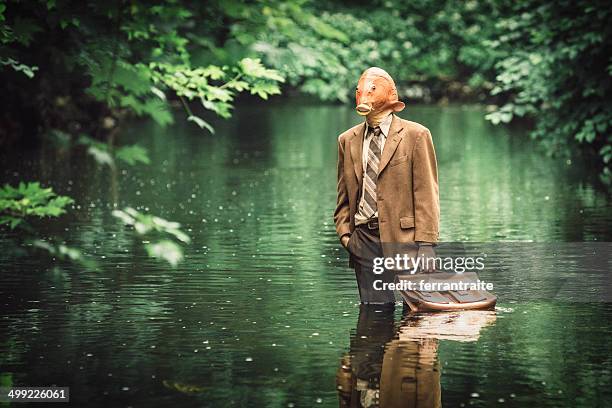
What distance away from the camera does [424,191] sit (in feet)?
31.0

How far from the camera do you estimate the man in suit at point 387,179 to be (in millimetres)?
9422

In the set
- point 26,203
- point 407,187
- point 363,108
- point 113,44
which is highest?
point 363,108

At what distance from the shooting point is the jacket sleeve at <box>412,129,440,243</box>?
9.41 m

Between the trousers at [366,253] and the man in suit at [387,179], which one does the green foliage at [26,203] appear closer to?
Result: the man in suit at [387,179]

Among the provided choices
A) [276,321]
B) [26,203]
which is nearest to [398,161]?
[276,321]

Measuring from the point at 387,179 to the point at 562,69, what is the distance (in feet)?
37.6

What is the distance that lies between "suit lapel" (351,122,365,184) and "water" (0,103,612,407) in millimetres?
1016

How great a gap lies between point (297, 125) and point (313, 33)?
4011 cm

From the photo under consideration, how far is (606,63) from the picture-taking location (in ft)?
67.9

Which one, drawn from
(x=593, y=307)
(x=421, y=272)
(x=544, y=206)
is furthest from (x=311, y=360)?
(x=544, y=206)

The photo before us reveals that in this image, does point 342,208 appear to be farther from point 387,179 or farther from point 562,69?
point 562,69

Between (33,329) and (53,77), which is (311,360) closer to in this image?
(33,329)

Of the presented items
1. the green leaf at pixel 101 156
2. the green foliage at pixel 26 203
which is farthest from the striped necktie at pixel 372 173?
the green leaf at pixel 101 156

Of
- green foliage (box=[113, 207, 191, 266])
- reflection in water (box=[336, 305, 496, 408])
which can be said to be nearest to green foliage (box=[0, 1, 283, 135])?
green foliage (box=[113, 207, 191, 266])
